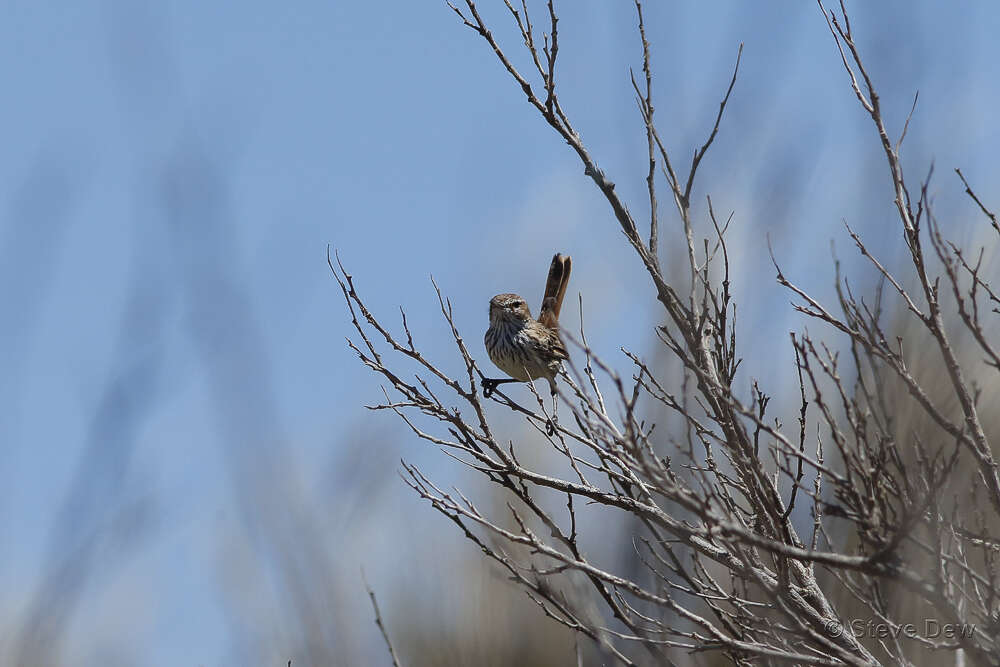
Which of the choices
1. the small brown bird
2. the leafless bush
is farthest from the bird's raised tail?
the leafless bush

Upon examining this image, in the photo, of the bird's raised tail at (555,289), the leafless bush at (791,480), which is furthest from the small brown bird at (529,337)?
the leafless bush at (791,480)

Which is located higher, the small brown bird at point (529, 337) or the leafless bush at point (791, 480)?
the small brown bird at point (529, 337)

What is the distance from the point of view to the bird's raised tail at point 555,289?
656 cm

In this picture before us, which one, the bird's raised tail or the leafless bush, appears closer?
Result: the leafless bush

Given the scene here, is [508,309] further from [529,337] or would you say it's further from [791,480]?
[791,480]

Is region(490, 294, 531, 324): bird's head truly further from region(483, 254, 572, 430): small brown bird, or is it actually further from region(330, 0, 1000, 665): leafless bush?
region(330, 0, 1000, 665): leafless bush

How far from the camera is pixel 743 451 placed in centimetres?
355

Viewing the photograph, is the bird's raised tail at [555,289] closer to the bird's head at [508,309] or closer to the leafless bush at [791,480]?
the bird's head at [508,309]

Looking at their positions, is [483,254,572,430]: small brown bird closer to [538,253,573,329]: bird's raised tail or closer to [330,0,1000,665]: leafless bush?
[538,253,573,329]: bird's raised tail

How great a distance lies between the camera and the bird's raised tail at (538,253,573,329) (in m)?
6.56

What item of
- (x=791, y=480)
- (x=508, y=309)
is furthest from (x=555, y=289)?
(x=791, y=480)

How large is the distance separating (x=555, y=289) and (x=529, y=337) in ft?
1.09

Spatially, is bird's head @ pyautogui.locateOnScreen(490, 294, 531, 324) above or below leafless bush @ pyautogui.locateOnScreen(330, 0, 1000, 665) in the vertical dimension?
above

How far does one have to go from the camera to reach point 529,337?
6695 mm
